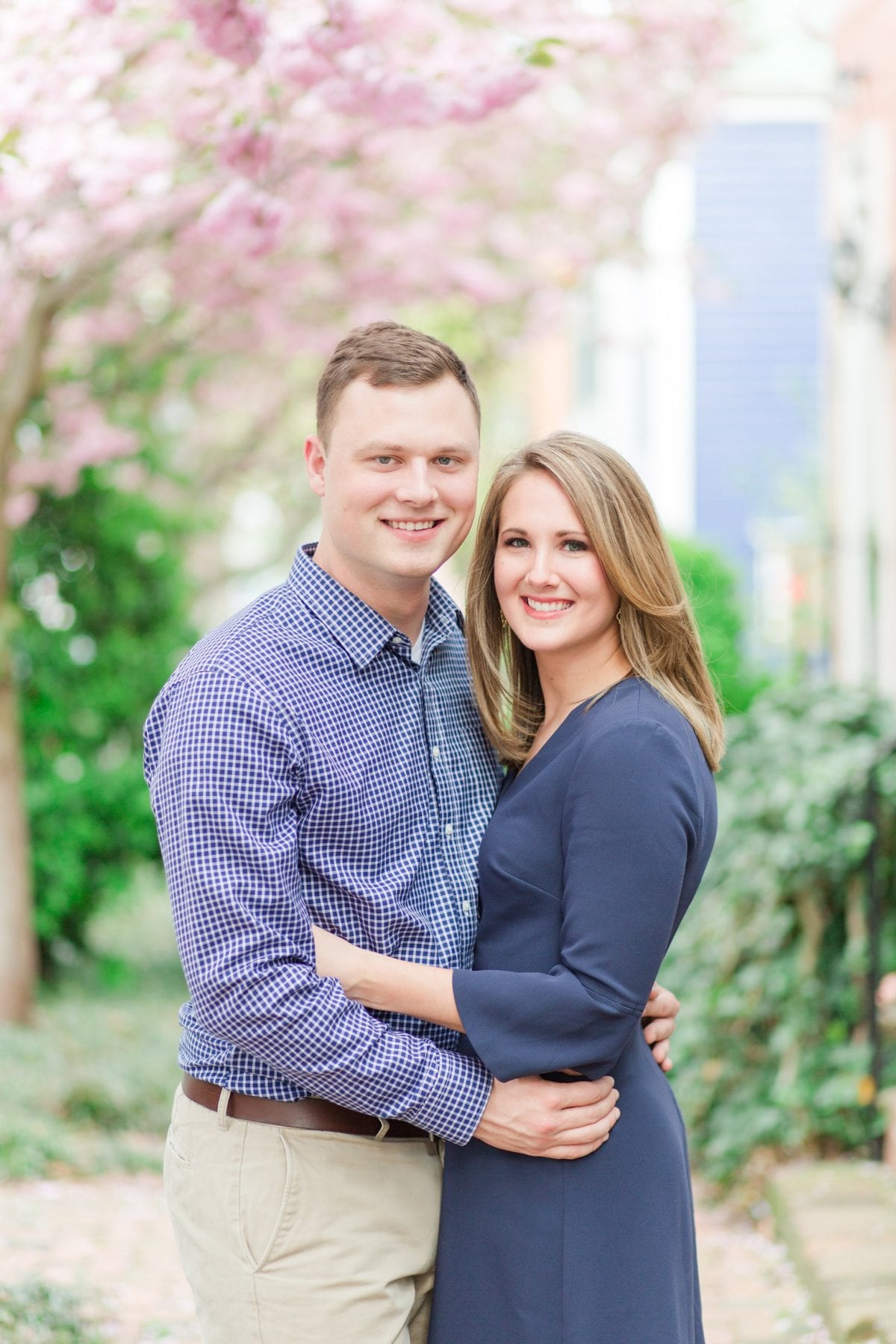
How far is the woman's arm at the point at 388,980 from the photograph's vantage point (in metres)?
2.19

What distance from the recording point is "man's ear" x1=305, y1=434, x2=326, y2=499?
254 centimetres

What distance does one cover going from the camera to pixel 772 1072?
536 cm

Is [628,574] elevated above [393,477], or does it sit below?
below

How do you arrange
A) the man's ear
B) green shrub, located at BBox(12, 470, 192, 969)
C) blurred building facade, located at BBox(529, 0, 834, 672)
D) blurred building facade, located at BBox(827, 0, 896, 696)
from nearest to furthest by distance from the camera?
the man's ear, blurred building facade, located at BBox(827, 0, 896, 696), green shrub, located at BBox(12, 470, 192, 969), blurred building facade, located at BBox(529, 0, 834, 672)

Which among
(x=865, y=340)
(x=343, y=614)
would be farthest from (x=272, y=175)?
(x=865, y=340)

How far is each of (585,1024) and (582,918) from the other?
0.15 m

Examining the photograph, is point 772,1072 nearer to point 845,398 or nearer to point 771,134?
point 845,398

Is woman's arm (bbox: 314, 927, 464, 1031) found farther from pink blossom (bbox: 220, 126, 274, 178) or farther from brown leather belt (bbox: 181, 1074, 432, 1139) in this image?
pink blossom (bbox: 220, 126, 274, 178)

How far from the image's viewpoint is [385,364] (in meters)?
2.39

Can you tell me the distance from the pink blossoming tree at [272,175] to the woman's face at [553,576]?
4.64 feet

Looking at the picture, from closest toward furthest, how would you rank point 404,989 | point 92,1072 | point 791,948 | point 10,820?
point 404,989 → point 791,948 → point 92,1072 → point 10,820

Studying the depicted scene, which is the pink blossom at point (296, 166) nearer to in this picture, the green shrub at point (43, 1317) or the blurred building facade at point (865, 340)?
the blurred building facade at point (865, 340)

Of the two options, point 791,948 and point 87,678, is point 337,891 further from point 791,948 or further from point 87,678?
Answer: point 87,678

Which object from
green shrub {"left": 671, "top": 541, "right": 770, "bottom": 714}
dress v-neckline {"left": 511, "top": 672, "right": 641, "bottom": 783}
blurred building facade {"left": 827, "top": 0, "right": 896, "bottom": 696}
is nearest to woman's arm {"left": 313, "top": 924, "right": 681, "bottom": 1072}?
dress v-neckline {"left": 511, "top": 672, "right": 641, "bottom": 783}
